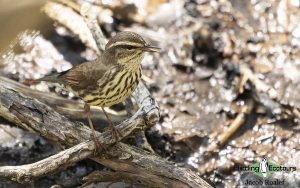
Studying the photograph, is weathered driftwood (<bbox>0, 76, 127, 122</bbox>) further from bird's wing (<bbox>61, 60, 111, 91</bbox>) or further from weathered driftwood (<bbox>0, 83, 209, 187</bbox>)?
weathered driftwood (<bbox>0, 83, 209, 187</bbox>)

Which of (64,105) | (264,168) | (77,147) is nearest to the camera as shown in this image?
(77,147)

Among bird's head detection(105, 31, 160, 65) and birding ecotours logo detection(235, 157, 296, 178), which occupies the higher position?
bird's head detection(105, 31, 160, 65)

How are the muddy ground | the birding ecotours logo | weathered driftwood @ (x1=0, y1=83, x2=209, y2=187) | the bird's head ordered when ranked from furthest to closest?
the muddy ground < the birding ecotours logo < the bird's head < weathered driftwood @ (x1=0, y1=83, x2=209, y2=187)

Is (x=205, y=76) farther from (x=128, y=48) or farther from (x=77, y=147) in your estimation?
(x=77, y=147)

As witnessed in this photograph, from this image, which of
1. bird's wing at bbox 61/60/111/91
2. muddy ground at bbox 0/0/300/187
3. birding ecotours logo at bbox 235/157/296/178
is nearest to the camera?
bird's wing at bbox 61/60/111/91

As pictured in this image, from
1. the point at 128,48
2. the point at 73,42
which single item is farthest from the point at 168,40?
the point at 128,48

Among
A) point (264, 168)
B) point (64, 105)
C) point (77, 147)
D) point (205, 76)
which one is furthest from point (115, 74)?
point (205, 76)

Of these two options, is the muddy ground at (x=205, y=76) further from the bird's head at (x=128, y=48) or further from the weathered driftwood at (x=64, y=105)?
the bird's head at (x=128, y=48)

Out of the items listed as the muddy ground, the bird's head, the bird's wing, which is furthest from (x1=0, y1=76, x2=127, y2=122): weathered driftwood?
the bird's head
